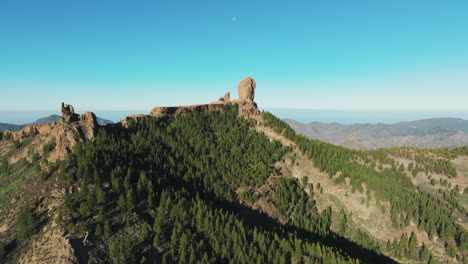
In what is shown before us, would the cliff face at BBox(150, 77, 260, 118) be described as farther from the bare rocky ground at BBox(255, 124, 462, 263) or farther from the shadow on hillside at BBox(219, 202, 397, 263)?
the shadow on hillside at BBox(219, 202, 397, 263)

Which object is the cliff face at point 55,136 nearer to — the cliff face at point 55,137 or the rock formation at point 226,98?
the cliff face at point 55,137

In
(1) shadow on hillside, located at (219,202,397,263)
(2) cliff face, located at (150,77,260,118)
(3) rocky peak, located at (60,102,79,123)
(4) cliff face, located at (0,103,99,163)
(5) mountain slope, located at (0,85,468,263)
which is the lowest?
(1) shadow on hillside, located at (219,202,397,263)

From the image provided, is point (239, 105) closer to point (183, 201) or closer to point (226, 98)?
point (226, 98)

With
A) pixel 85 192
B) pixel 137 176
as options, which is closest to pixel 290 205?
pixel 137 176

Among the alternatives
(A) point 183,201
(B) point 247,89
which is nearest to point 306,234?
(A) point 183,201

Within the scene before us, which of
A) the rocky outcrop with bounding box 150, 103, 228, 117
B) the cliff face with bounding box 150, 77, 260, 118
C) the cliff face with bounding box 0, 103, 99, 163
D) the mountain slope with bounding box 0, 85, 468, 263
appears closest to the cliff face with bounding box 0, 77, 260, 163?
the cliff face with bounding box 0, 103, 99, 163

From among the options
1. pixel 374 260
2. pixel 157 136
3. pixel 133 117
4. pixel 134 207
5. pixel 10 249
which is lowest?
pixel 374 260

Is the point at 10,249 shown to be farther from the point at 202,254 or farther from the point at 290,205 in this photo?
the point at 290,205
